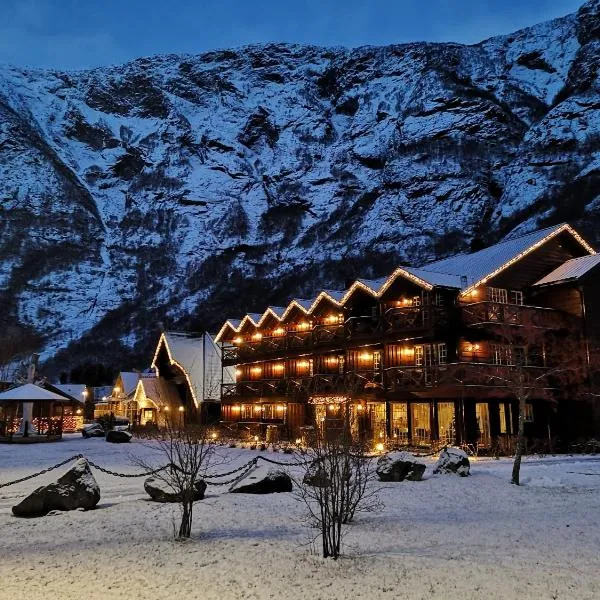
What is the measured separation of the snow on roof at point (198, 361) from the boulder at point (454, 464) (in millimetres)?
36208

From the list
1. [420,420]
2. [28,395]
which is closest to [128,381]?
[28,395]

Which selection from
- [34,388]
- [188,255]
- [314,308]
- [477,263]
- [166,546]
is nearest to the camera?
[166,546]

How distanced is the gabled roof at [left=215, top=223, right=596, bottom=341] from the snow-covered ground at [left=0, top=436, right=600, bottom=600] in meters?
16.0

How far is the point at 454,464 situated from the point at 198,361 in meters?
40.8

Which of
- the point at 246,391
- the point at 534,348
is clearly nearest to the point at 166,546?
the point at 534,348

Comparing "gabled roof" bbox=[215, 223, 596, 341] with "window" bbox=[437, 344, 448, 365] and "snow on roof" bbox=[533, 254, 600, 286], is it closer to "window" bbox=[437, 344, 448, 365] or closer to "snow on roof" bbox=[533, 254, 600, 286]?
"snow on roof" bbox=[533, 254, 600, 286]

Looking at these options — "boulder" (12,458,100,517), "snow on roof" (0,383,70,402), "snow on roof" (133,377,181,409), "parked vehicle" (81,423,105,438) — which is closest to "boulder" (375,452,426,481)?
"boulder" (12,458,100,517)

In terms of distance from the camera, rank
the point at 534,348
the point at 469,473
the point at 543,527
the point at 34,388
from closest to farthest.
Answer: the point at 543,527 < the point at 469,473 < the point at 534,348 < the point at 34,388

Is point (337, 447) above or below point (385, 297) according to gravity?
below

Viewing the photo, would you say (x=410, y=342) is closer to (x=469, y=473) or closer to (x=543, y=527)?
(x=469, y=473)

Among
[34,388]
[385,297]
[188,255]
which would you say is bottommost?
[34,388]

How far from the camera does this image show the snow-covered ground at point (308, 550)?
31.4ft

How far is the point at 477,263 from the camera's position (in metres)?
38.7

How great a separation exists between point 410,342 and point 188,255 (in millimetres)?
157738
